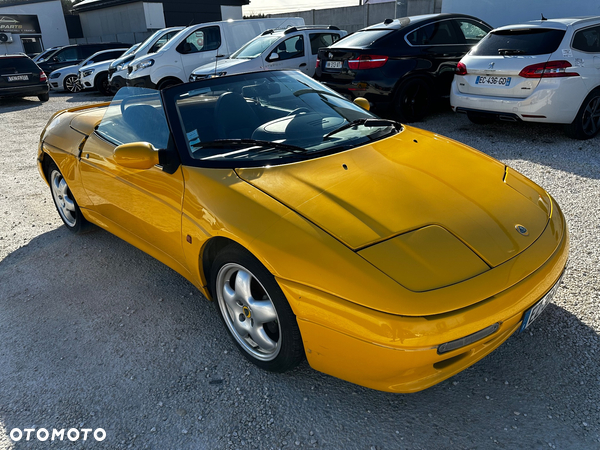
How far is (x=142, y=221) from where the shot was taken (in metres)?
2.93

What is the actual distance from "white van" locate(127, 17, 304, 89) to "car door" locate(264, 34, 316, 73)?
2.22 m

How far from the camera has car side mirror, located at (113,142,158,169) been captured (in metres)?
2.54

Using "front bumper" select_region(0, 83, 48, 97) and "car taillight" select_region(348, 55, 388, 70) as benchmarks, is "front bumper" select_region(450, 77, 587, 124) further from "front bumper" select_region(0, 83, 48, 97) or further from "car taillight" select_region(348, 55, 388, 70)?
"front bumper" select_region(0, 83, 48, 97)

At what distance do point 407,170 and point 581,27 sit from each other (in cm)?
490

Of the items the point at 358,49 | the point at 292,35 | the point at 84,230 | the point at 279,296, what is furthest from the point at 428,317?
the point at 292,35

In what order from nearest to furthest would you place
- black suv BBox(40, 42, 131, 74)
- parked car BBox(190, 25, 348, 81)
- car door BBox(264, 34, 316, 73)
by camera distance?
parked car BBox(190, 25, 348, 81) < car door BBox(264, 34, 316, 73) < black suv BBox(40, 42, 131, 74)

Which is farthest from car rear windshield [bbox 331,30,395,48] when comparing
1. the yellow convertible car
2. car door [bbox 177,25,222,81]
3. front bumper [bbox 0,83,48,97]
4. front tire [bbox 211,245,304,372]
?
front bumper [bbox 0,83,48,97]

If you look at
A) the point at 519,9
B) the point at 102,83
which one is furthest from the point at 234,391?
the point at 102,83

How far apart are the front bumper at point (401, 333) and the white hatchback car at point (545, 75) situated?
173 inches

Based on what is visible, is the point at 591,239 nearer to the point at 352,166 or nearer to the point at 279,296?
the point at 352,166

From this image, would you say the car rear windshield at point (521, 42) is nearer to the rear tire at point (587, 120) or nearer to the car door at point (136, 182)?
the rear tire at point (587, 120)

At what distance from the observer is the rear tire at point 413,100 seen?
Answer: 7148 millimetres

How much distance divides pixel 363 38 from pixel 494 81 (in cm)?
231

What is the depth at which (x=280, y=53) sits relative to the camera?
30.9 feet
